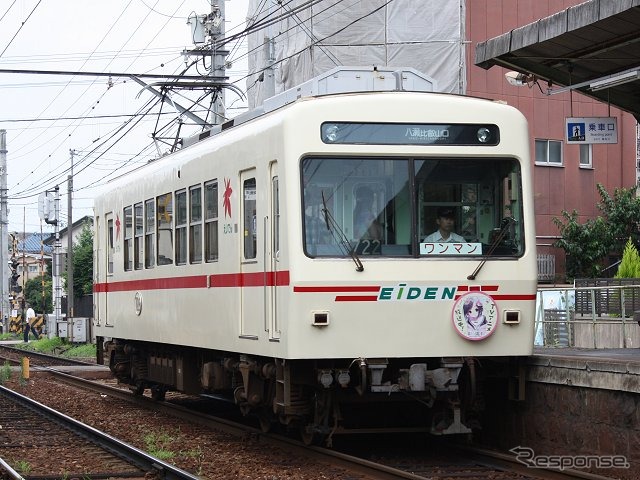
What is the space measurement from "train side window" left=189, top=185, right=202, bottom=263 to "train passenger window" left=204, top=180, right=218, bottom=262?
24 cm

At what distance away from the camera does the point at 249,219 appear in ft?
39.4

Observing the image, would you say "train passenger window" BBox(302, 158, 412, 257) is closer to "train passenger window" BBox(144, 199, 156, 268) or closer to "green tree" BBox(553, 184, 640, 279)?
"train passenger window" BBox(144, 199, 156, 268)

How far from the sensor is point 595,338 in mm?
17672

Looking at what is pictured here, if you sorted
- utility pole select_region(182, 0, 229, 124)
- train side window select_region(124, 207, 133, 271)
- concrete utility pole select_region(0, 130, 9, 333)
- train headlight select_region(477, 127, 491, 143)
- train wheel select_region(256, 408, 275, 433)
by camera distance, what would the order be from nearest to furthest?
train headlight select_region(477, 127, 491, 143) → train wheel select_region(256, 408, 275, 433) → train side window select_region(124, 207, 133, 271) → utility pole select_region(182, 0, 229, 124) → concrete utility pole select_region(0, 130, 9, 333)

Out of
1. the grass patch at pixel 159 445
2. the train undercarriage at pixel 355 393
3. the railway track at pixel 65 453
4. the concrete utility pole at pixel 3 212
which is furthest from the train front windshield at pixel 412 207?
the concrete utility pole at pixel 3 212

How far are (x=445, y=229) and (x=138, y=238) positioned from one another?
21.5ft

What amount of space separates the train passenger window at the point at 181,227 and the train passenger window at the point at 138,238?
1.89 m

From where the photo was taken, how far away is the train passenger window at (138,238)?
53.9 feet

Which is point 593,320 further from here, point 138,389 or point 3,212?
point 3,212

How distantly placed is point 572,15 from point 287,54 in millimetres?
22599

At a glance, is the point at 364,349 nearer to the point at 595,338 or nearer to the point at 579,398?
the point at 579,398

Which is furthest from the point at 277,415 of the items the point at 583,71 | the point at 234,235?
the point at 583,71

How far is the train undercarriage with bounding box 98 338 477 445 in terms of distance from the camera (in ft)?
35.6

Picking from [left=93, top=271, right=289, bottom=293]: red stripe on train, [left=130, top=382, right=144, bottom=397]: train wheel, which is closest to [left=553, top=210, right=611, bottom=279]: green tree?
[left=130, top=382, right=144, bottom=397]: train wheel
